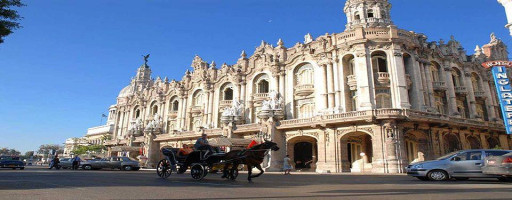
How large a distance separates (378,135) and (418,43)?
11.8 m

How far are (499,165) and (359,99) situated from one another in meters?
16.5

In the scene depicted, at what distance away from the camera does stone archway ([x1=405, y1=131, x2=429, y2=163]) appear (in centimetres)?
2536

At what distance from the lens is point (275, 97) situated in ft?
103

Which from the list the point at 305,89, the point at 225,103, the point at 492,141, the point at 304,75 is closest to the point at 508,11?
the point at 492,141

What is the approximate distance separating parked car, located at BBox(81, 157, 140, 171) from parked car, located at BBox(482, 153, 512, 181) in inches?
947

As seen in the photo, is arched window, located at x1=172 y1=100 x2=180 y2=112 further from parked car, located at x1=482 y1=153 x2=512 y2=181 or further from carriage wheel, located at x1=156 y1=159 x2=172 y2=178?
parked car, located at x1=482 y1=153 x2=512 y2=181

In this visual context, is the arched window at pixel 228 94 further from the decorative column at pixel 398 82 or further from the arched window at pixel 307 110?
the decorative column at pixel 398 82

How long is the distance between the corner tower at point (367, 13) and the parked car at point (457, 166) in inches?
817

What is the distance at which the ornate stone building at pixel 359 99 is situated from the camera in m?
25.1

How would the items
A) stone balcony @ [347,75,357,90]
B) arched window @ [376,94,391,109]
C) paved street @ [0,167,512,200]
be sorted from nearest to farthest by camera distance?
paved street @ [0,167,512,200] < arched window @ [376,94,391,109] < stone balcony @ [347,75,357,90]

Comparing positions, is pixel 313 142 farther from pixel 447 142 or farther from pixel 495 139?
pixel 495 139

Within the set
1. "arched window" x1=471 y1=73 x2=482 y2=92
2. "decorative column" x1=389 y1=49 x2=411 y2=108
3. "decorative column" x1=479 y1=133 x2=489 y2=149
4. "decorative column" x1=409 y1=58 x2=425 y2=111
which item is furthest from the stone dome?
"decorative column" x1=479 y1=133 x2=489 y2=149

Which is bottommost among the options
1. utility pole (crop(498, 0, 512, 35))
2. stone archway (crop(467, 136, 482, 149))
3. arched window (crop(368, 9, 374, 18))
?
stone archway (crop(467, 136, 482, 149))

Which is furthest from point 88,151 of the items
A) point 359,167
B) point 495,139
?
point 495,139
